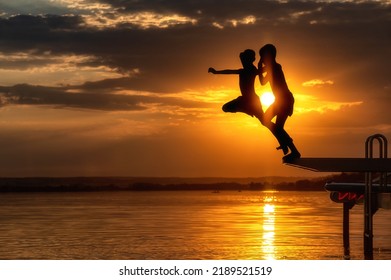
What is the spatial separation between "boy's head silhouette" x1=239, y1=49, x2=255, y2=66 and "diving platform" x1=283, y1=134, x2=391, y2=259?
279 cm

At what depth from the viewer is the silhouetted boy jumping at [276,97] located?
18.6 metres

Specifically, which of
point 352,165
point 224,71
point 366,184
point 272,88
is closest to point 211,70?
point 224,71

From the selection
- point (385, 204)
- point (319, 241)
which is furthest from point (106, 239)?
point (385, 204)

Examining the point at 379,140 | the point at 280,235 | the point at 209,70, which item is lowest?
the point at 280,235

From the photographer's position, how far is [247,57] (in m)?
18.5

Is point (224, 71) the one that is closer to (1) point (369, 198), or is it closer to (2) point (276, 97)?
(2) point (276, 97)

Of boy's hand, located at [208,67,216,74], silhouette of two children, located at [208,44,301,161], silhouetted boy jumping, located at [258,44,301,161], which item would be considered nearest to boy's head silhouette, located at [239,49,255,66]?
silhouette of two children, located at [208,44,301,161]

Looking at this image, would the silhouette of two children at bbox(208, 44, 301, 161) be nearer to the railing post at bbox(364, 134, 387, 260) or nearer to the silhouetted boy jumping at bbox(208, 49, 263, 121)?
the silhouetted boy jumping at bbox(208, 49, 263, 121)

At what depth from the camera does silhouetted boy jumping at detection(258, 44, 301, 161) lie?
61.0ft

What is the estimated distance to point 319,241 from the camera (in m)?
48.6
